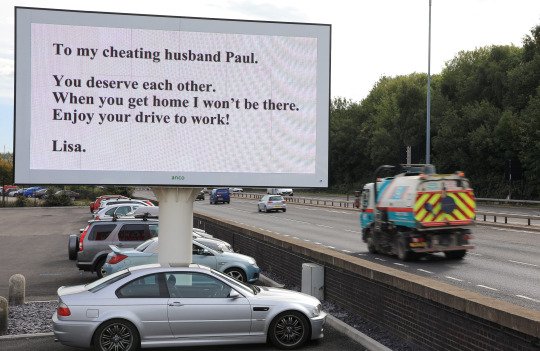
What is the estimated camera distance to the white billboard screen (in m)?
12.8

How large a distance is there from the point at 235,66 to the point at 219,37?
0.61 meters

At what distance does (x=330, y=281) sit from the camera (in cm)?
1486

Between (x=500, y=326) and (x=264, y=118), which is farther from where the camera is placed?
(x=264, y=118)

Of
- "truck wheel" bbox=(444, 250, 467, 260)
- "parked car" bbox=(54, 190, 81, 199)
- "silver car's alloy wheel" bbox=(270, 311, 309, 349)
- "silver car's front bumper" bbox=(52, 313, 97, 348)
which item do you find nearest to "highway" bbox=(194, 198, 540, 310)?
"truck wheel" bbox=(444, 250, 467, 260)

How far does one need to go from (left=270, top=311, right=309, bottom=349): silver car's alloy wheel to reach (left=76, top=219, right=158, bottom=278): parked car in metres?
9.94

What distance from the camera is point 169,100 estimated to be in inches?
516

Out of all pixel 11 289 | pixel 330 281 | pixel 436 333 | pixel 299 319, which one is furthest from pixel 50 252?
pixel 436 333

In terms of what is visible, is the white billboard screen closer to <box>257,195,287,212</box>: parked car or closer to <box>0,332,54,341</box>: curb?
<box>0,332,54,341</box>: curb

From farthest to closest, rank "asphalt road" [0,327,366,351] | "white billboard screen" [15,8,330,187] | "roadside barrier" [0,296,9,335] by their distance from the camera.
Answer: "white billboard screen" [15,8,330,187] → "roadside barrier" [0,296,9,335] → "asphalt road" [0,327,366,351]

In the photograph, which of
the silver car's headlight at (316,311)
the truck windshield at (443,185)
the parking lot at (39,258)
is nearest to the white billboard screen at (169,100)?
the silver car's headlight at (316,311)

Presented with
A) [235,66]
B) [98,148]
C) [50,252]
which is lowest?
[50,252]

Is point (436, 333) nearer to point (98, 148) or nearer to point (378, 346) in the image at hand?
point (378, 346)

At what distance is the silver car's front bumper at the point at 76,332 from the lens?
10.7 meters

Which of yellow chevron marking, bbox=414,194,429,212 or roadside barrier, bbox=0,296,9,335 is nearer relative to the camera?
roadside barrier, bbox=0,296,9,335
